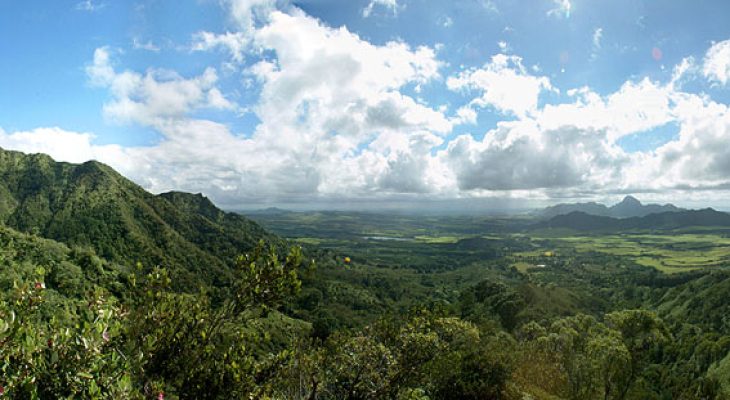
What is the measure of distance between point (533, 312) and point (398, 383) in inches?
5541

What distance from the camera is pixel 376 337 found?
617 inches

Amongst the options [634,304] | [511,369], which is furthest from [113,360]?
[634,304]

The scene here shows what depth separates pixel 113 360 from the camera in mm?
6168

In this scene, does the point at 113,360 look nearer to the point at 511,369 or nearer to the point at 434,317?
the point at 434,317

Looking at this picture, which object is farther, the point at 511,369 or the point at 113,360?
the point at 511,369

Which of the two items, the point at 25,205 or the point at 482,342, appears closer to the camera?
the point at 482,342

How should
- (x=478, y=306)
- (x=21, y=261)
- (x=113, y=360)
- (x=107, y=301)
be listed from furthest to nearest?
(x=478, y=306) < (x=21, y=261) < (x=107, y=301) < (x=113, y=360)

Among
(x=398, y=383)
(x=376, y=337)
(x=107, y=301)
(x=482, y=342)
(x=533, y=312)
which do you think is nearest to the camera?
(x=107, y=301)

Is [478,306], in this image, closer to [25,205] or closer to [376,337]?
[376,337]

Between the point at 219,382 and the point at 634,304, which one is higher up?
the point at 219,382

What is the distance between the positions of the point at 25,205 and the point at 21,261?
134995mm

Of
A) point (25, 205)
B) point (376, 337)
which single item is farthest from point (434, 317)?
point (25, 205)

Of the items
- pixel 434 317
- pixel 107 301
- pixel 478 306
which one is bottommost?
pixel 478 306

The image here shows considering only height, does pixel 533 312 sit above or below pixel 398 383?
below
